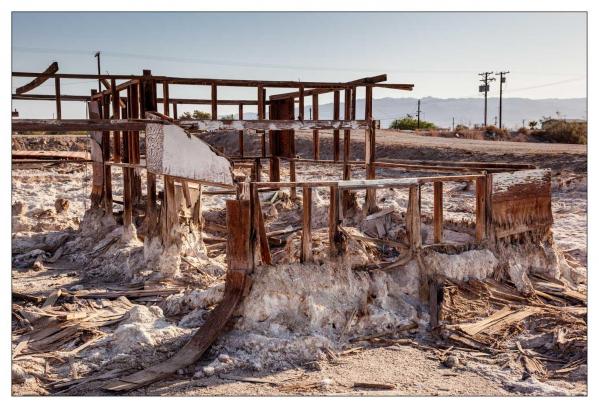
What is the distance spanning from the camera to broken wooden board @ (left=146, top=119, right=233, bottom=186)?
952 cm

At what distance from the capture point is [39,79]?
1284 cm

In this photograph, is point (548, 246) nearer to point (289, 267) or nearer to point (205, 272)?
point (289, 267)

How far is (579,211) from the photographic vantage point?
53.5 feet

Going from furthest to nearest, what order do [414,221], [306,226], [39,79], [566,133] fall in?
[566,133] < [39,79] < [414,221] < [306,226]

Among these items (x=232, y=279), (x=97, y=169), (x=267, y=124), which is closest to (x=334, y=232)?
(x=232, y=279)

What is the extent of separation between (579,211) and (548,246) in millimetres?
6390

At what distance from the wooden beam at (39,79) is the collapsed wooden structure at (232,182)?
21 millimetres

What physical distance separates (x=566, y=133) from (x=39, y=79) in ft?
110

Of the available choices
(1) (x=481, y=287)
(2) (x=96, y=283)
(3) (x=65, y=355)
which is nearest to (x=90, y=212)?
(2) (x=96, y=283)

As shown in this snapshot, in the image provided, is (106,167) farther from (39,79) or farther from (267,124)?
(267,124)

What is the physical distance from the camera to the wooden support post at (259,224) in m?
8.00

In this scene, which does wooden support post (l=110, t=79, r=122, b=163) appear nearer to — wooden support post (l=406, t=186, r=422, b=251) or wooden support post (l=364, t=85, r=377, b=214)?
wooden support post (l=364, t=85, r=377, b=214)

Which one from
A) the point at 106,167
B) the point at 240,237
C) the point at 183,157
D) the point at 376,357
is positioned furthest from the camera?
the point at 106,167

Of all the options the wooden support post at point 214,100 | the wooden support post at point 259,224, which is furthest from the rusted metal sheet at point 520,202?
the wooden support post at point 214,100
